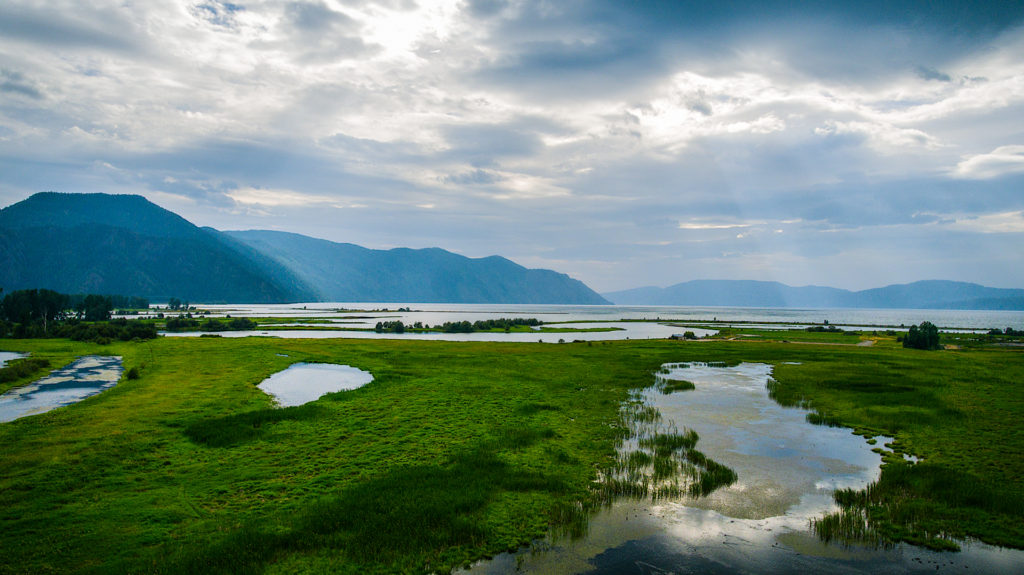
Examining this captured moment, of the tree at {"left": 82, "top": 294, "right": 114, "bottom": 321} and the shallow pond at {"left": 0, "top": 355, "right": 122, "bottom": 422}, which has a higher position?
the tree at {"left": 82, "top": 294, "right": 114, "bottom": 321}

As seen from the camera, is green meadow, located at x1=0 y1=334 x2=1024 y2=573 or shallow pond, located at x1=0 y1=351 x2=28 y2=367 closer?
green meadow, located at x1=0 y1=334 x2=1024 y2=573

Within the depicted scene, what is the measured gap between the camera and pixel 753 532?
41.4 ft

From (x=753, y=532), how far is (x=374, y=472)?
11.8m

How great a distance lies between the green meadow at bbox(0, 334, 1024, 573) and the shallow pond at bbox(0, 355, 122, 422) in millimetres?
1847

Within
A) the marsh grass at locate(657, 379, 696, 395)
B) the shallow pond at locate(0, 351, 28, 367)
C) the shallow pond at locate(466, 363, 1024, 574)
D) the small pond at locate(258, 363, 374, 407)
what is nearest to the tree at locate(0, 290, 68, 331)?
the shallow pond at locate(0, 351, 28, 367)

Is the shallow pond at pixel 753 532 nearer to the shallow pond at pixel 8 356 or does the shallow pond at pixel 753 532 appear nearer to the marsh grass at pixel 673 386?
the marsh grass at pixel 673 386

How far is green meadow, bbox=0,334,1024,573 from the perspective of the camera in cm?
1116

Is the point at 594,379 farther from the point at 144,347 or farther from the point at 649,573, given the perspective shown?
the point at 144,347

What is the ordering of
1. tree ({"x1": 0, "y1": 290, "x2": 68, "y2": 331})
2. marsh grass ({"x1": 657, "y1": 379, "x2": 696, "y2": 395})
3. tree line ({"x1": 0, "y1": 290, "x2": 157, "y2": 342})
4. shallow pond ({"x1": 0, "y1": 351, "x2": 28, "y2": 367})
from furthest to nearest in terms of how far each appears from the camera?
tree ({"x1": 0, "y1": 290, "x2": 68, "y2": 331}) → tree line ({"x1": 0, "y1": 290, "x2": 157, "y2": 342}) → shallow pond ({"x1": 0, "y1": 351, "x2": 28, "y2": 367}) → marsh grass ({"x1": 657, "y1": 379, "x2": 696, "y2": 395})

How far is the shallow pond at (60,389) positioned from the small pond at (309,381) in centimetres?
1046

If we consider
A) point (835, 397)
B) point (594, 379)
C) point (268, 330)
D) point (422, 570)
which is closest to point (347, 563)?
point (422, 570)

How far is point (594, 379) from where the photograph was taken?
3912cm

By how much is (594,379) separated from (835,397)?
1668cm

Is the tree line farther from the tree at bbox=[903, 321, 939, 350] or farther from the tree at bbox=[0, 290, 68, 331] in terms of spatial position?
the tree at bbox=[903, 321, 939, 350]
